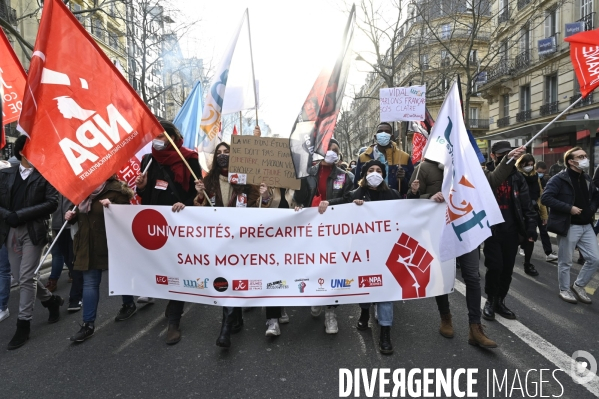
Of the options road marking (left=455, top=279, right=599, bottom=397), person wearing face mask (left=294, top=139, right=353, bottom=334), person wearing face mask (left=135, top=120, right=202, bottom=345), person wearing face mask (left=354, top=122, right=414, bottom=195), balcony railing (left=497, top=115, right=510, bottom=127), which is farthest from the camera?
balcony railing (left=497, top=115, right=510, bottom=127)

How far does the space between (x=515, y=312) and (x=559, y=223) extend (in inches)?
58.1

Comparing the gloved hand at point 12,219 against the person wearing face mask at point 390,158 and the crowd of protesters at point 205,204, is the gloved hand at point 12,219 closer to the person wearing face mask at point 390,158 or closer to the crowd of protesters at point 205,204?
the crowd of protesters at point 205,204

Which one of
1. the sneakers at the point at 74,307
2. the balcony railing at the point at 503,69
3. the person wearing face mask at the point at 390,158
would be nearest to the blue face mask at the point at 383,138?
the person wearing face mask at the point at 390,158

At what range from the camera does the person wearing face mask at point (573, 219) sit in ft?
16.8

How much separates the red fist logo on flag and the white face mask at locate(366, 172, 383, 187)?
58 centimetres

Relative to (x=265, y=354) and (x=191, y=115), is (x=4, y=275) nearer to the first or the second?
(x=265, y=354)

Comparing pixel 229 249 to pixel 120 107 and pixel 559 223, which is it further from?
pixel 559 223

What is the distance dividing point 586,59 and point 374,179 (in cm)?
315

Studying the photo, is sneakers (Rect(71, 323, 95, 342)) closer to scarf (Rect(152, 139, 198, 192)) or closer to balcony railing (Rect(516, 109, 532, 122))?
scarf (Rect(152, 139, 198, 192))

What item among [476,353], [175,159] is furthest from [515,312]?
[175,159]

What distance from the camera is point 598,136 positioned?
17562mm

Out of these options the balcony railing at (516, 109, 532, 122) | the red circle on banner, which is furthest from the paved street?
the balcony railing at (516, 109, 532, 122)

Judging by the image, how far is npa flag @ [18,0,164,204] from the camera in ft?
11.3

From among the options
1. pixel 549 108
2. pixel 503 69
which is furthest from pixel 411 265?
pixel 503 69
